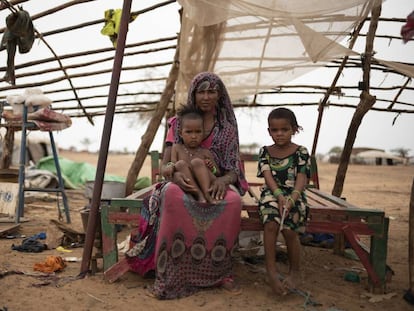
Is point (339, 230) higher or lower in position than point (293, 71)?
lower

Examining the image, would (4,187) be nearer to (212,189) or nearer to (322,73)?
(212,189)

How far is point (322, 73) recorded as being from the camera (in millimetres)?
6777

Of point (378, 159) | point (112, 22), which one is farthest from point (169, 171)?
point (378, 159)

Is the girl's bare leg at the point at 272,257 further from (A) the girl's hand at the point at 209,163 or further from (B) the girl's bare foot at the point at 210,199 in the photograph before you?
(A) the girl's hand at the point at 209,163

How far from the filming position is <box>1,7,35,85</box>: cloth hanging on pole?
13.4 ft

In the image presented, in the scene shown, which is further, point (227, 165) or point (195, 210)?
point (227, 165)

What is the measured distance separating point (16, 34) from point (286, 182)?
324cm

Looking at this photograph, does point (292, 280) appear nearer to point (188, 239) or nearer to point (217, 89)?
point (188, 239)

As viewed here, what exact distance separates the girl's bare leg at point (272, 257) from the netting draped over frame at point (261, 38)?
5.01 feet

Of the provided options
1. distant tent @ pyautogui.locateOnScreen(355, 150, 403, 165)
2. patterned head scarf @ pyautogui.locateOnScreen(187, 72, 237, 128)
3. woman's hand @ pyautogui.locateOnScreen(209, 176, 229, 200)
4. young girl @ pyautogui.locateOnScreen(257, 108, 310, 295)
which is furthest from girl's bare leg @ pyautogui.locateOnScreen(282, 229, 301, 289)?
→ distant tent @ pyautogui.locateOnScreen(355, 150, 403, 165)

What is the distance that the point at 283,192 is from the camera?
2670mm

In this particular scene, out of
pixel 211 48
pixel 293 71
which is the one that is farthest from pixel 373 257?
pixel 211 48

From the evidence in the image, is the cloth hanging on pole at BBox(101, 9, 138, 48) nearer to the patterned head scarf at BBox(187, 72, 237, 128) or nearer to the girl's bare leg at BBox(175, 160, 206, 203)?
the patterned head scarf at BBox(187, 72, 237, 128)

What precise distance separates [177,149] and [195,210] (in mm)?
512
